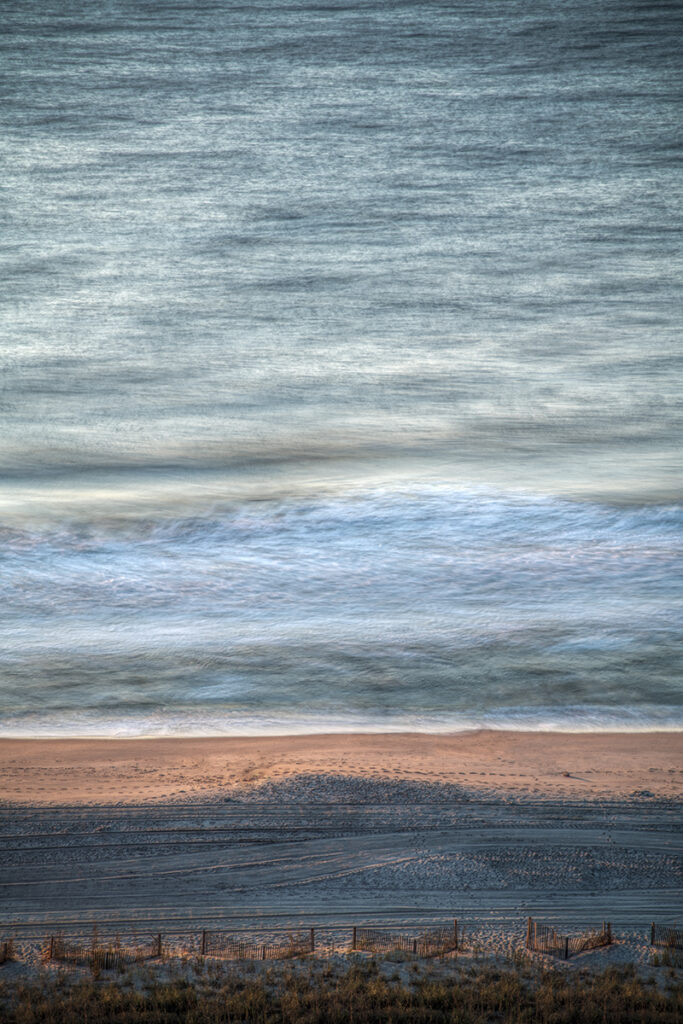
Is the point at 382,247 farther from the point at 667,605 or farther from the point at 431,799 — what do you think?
the point at 431,799

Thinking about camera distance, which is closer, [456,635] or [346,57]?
[456,635]

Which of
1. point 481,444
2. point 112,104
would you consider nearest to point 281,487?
point 481,444

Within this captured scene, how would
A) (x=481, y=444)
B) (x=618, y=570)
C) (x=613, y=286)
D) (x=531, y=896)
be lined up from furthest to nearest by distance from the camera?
(x=613, y=286)
(x=481, y=444)
(x=618, y=570)
(x=531, y=896)

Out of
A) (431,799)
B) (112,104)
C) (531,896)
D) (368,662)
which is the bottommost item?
(531,896)

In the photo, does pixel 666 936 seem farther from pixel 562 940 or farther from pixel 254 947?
pixel 254 947

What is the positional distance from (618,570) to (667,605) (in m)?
1.35

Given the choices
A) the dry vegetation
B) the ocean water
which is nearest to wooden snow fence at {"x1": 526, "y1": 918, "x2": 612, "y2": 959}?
the dry vegetation

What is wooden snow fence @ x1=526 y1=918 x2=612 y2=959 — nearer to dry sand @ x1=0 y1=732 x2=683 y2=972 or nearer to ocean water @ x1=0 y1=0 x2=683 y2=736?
dry sand @ x1=0 y1=732 x2=683 y2=972

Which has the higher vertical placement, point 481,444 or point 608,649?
point 481,444

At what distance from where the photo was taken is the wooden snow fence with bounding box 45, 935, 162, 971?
7.00 m

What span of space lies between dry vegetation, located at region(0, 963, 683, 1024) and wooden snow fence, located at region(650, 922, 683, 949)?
0.42 m

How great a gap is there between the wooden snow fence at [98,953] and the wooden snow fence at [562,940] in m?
2.91

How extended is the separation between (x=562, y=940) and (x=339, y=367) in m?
18.5

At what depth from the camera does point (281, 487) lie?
19.1m
